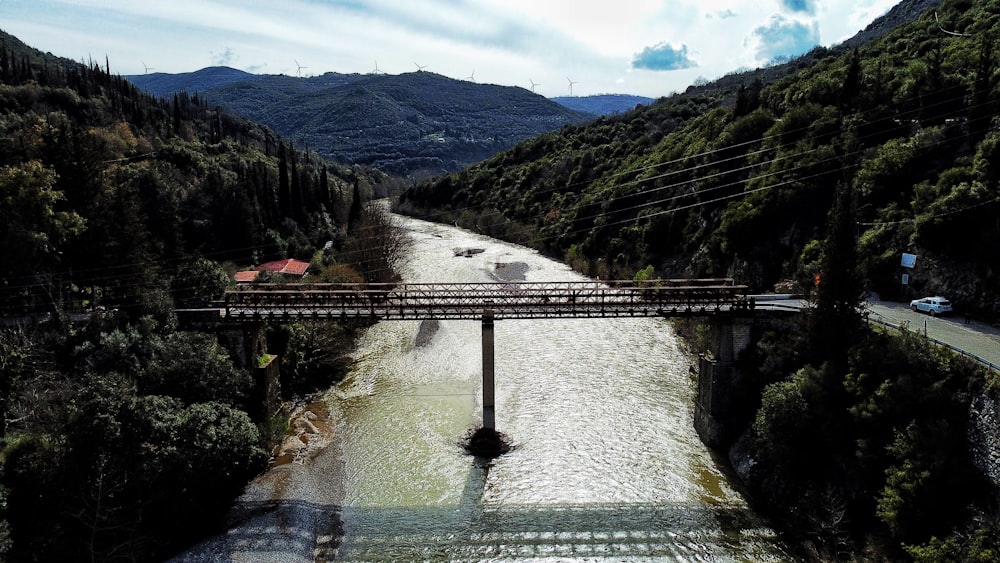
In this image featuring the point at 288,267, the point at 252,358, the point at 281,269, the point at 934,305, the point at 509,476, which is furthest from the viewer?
the point at 288,267

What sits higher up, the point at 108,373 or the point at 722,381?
the point at 108,373

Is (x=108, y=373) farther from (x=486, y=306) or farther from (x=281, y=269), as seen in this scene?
(x=281, y=269)

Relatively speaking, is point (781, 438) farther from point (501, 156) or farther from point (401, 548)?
point (501, 156)

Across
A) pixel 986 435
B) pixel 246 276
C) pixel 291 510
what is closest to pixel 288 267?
pixel 246 276

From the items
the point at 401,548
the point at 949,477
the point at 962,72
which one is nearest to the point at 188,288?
the point at 401,548

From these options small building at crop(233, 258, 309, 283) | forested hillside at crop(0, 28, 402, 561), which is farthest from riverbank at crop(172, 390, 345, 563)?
small building at crop(233, 258, 309, 283)

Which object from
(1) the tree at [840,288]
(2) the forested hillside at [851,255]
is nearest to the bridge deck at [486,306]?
(2) the forested hillside at [851,255]

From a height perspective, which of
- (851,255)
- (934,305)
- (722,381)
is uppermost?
(851,255)
